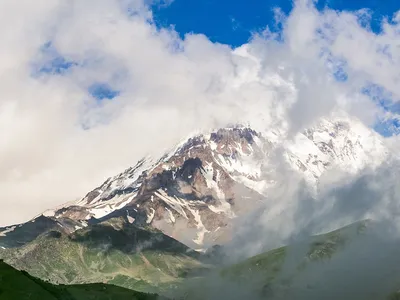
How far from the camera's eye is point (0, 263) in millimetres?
186125

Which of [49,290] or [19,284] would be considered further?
[49,290]

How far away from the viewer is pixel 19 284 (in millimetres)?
173750

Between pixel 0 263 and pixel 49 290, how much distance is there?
64.8 feet

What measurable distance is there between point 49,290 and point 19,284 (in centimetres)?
1467

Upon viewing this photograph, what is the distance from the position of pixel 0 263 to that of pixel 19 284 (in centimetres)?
1705

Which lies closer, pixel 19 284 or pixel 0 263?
pixel 19 284

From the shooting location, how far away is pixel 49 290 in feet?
610
